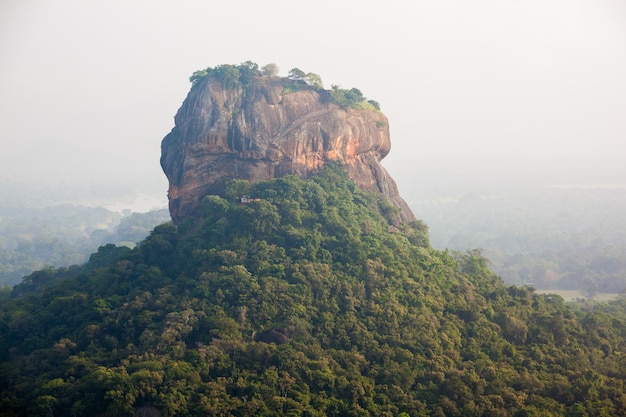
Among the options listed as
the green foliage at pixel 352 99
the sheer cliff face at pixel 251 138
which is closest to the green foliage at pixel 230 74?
the sheer cliff face at pixel 251 138

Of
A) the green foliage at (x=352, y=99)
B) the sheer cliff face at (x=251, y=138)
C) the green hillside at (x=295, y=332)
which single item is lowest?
the green hillside at (x=295, y=332)

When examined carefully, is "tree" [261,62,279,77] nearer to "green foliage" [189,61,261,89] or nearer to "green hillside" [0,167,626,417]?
"green foliage" [189,61,261,89]

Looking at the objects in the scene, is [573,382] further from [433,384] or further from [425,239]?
[425,239]

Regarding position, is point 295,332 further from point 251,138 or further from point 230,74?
point 230,74

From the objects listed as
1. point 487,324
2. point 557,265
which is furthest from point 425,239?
point 557,265

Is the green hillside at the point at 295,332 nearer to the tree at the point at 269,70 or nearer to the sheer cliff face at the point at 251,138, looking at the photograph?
the sheer cliff face at the point at 251,138

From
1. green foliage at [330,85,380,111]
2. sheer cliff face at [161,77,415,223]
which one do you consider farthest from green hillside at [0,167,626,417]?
green foliage at [330,85,380,111]

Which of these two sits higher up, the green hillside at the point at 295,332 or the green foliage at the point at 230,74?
the green foliage at the point at 230,74
